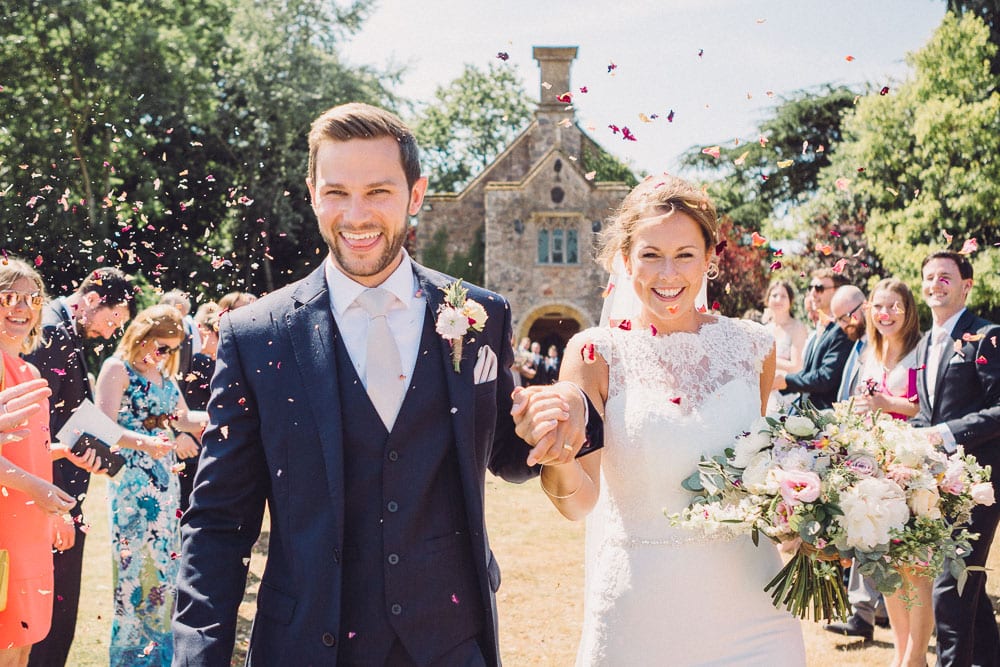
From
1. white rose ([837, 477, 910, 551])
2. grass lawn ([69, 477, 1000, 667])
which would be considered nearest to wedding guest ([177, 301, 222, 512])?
grass lawn ([69, 477, 1000, 667])

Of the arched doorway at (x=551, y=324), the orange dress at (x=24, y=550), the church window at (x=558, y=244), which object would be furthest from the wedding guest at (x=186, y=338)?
the church window at (x=558, y=244)

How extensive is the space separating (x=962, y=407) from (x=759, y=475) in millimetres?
3223

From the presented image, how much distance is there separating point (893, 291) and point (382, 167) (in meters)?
4.94

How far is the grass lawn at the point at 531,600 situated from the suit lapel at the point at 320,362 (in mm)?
4706

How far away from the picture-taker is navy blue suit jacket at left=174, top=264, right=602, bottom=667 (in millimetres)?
2338

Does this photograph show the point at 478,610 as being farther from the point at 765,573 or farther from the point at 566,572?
the point at 566,572

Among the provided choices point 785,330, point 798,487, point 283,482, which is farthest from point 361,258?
point 785,330

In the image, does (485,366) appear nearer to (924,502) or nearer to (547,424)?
(547,424)

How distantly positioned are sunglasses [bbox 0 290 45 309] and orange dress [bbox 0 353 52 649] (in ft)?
0.92

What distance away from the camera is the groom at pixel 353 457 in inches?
93.1

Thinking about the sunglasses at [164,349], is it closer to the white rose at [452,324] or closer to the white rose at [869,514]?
the white rose at [452,324]

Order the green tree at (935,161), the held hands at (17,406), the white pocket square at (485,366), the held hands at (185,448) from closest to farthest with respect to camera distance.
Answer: the white pocket square at (485,366) → the held hands at (17,406) → the held hands at (185,448) → the green tree at (935,161)

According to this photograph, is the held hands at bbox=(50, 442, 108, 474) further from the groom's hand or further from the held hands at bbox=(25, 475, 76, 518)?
the groom's hand

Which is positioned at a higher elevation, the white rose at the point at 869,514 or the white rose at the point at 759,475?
the white rose at the point at 759,475
